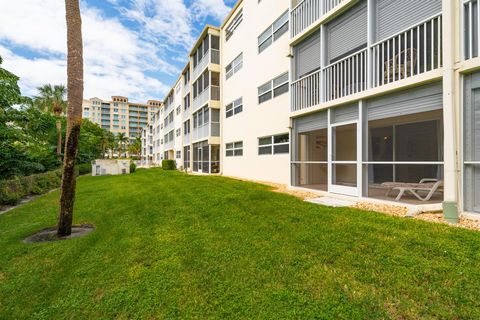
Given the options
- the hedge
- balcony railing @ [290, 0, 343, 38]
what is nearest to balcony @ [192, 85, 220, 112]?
balcony railing @ [290, 0, 343, 38]

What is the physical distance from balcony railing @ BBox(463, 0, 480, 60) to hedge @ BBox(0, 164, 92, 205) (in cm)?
1637

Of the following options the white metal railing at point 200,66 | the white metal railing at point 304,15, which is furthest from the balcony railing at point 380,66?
the white metal railing at point 200,66

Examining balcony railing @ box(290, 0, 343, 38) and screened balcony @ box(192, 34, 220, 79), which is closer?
balcony railing @ box(290, 0, 343, 38)

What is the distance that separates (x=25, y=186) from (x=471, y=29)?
18437mm

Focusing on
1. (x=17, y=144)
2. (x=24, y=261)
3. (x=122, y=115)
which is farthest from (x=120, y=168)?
(x=122, y=115)

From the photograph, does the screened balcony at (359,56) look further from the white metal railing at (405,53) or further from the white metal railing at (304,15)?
the white metal railing at (304,15)

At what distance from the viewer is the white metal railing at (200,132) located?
22.3 metres

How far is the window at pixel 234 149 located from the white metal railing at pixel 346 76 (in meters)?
9.48

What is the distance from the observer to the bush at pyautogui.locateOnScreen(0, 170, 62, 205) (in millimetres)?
9906

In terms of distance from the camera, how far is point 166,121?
45531 millimetres

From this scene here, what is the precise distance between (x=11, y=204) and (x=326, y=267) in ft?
43.7

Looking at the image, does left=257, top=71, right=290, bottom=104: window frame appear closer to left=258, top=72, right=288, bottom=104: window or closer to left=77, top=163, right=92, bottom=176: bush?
left=258, top=72, right=288, bottom=104: window

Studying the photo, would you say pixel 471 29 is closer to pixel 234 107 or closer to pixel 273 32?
pixel 273 32

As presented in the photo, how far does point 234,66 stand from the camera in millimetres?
19062
